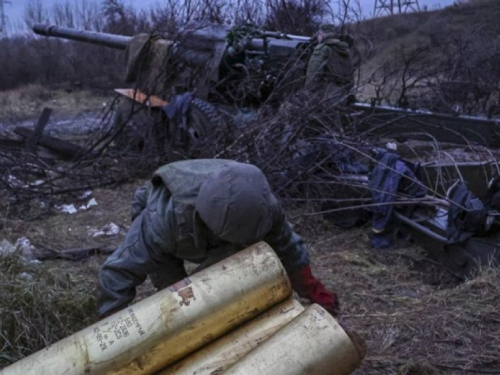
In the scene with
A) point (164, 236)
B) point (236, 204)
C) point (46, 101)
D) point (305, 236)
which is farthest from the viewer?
point (46, 101)

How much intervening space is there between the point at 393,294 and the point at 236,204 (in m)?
2.20

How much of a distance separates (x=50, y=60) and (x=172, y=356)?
22.0 m

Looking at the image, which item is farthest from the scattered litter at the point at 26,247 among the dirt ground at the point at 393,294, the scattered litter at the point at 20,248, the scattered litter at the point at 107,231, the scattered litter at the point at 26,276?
the scattered litter at the point at 26,276

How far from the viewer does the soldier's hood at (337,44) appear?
7602 mm

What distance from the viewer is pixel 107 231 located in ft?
21.0

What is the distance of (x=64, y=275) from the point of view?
13.8 feet

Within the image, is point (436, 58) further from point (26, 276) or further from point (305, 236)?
point (26, 276)

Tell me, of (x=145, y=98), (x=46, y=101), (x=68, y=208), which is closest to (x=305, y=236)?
(x=68, y=208)

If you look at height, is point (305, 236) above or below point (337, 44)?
below

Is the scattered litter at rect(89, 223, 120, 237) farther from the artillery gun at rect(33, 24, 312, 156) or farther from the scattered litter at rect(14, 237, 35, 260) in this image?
the artillery gun at rect(33, 24, 312, 156)

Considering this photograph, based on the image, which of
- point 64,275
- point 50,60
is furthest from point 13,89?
point 64,275

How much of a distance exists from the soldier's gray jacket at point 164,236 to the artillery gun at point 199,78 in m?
4.27

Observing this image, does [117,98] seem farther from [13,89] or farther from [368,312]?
[13,89]

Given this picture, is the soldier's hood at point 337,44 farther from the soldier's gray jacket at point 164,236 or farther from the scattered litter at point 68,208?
the soldier's gray jacket at point 164,236
